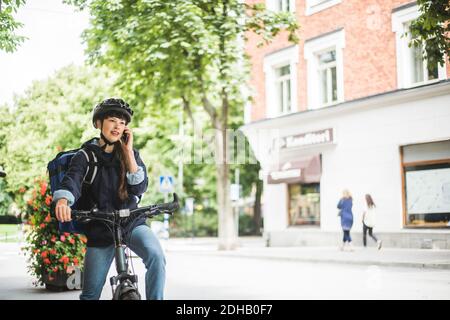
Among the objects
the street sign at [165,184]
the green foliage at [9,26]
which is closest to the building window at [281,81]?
the street sign at [165,184]

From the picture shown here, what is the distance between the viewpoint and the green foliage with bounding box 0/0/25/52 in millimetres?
4512

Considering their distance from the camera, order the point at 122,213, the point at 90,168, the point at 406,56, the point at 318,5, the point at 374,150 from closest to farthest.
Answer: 1. the point at 122,213
2. the point at 90,168
3. the point at 406,56
4. the point at 374,150
5. the point at 318,5

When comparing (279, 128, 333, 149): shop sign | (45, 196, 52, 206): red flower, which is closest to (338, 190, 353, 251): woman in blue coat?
(279, 128, 333, 149): shop sign

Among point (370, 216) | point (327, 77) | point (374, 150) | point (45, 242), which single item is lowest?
point (45, 242)

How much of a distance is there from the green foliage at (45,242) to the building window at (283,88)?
11755mm

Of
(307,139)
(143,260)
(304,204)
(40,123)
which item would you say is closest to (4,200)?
(40,123)

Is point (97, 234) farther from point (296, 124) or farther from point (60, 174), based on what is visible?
point (296, 124)

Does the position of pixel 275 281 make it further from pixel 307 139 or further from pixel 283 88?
pixel 283 88

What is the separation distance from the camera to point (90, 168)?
3424 mm

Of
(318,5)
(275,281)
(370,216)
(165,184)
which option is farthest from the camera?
(165,184)

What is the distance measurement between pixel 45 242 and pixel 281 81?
40.6ft

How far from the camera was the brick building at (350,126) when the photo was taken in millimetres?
13578

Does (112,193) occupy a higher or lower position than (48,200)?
lower

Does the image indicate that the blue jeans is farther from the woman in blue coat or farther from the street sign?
the street sign
